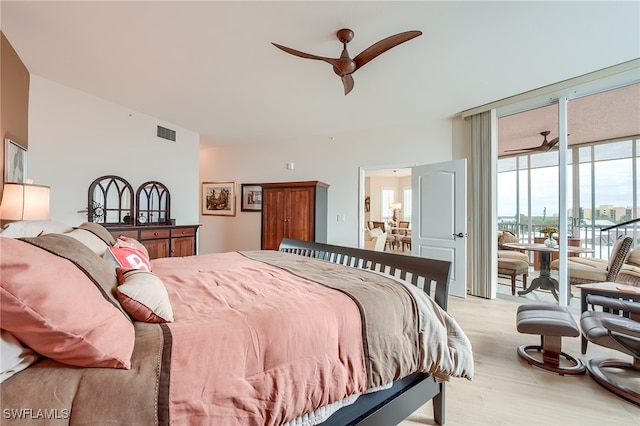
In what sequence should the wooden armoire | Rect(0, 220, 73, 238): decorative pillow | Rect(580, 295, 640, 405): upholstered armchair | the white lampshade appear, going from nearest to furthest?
1. Rect(0, 220, 73, 238): decorative pillow
2. Rect(580, 295, 640, 405): upholstered armchair
3. the white lampshade
4. the wooden armoire

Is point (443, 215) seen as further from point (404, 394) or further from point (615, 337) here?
point (404, 394)

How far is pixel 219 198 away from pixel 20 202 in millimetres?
4272

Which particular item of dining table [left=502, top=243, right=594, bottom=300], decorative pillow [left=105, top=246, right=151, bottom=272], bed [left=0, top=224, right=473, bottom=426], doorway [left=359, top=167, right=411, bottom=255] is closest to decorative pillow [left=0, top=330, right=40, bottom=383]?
bed [left=0, top=224, right=473, bottom=426]

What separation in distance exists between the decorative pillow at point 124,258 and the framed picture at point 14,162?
1.83 m

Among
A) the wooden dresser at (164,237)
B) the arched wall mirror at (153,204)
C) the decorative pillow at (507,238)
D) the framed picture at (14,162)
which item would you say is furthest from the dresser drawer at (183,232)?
the decorative pillow at (507,238)

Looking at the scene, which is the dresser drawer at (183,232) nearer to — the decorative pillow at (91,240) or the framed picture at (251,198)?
the framed picture at (251,198)

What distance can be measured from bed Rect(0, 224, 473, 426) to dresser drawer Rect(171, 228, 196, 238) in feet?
8.51

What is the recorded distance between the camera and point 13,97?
2678mm

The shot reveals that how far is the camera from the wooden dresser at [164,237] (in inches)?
143

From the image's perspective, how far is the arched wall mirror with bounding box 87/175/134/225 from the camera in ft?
12.0

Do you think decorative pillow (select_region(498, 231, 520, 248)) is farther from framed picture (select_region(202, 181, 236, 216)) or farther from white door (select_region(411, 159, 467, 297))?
framed picture (select_region(202, 181, 236, 216))

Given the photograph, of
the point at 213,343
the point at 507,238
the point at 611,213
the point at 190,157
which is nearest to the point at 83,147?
the point at 190,157

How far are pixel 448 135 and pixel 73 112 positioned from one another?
5.12m

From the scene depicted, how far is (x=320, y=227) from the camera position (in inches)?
192
